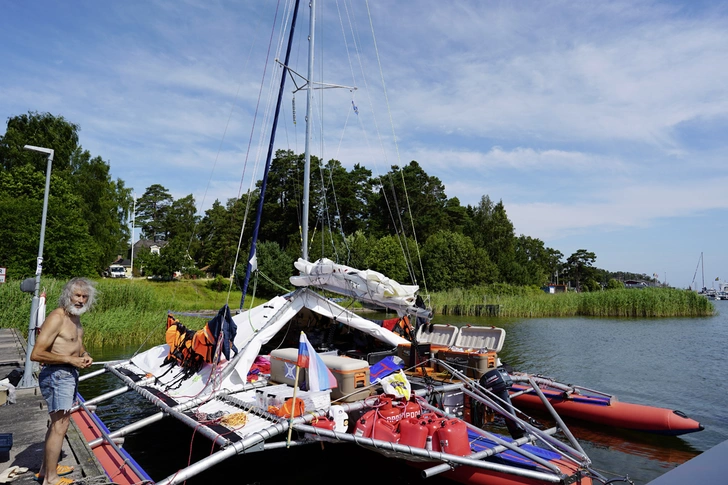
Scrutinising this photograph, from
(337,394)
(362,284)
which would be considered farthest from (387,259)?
(337,394)

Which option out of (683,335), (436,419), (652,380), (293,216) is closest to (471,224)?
(293,216)

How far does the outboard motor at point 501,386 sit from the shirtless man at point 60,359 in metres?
6.62

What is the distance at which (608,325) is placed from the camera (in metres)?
30.8

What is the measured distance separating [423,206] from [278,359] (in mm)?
65265

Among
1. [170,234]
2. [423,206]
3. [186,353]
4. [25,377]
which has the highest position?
[423,206]

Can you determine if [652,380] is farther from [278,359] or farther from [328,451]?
[278,359]

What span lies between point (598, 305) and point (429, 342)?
95.4 ft

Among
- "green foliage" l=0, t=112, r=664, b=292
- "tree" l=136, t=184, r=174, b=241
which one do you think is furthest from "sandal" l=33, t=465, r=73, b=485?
"tree" l=136, t=184, r=174, b=241

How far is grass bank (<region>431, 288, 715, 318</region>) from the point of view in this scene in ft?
117

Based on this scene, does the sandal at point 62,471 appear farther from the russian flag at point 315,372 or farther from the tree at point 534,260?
the tree at point 534,260

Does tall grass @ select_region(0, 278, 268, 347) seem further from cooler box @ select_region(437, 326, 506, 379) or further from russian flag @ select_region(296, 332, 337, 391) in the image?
russian flag @ select_region(296, 332, 337, 391)

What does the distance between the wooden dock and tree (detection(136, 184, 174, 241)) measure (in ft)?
284

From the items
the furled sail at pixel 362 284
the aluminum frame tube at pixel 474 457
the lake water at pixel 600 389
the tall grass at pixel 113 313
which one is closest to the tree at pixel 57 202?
the tall grass at pixel 113 313

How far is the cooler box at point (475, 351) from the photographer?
33.2 ft
